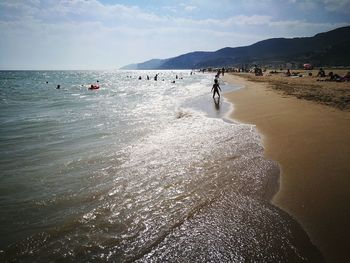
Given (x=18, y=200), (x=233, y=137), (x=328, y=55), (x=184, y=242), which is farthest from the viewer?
(x=328, y=55)

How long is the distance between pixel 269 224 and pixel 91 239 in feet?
10.6

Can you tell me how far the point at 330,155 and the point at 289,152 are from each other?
1192 millimetres

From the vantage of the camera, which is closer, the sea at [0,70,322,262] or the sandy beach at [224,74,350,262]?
the sea at [0,70,322,262]

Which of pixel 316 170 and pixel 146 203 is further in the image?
pixel 316 170

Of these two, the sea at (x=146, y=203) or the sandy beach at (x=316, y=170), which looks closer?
the sea at (x=146, y=203)

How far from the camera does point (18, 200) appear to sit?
6359 millimetres

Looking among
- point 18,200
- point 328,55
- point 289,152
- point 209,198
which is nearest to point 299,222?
point 209,198

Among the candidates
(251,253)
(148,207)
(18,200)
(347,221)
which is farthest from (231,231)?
(18,200)

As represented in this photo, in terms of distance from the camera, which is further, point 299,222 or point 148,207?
point 148,207

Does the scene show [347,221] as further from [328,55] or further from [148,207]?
[328,55]

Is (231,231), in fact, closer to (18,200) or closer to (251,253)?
(251,253)

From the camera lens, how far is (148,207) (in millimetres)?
5711

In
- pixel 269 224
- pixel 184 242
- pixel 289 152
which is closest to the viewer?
pixel 184 242

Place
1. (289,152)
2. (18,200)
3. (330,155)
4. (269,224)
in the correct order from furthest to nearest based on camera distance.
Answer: (289,152) → (330,155) → (18,200) → (269,224)
